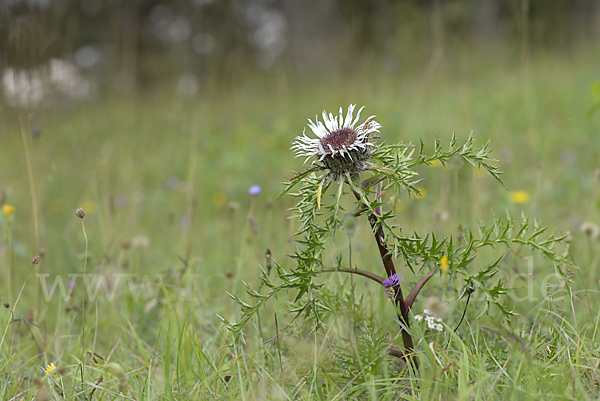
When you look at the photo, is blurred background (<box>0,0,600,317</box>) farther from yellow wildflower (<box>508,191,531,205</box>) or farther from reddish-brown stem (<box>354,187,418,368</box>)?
reddish-brown stem (<box>354,187,418,368</box>)

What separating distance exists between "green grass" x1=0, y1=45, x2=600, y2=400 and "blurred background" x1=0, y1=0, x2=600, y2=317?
0.03 metres

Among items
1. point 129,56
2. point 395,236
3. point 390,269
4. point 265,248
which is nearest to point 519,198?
point 265,248

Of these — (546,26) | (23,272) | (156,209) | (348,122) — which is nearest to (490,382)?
(348,122)

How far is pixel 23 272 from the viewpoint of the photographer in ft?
8.45

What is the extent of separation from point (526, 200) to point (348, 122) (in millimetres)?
2181

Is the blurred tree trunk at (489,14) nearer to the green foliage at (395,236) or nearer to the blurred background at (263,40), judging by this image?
the blurred background at (263,40)

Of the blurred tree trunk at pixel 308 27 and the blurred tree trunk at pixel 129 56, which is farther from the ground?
the blurred tree trunk at pixel 308 27

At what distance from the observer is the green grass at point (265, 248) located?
1323mm

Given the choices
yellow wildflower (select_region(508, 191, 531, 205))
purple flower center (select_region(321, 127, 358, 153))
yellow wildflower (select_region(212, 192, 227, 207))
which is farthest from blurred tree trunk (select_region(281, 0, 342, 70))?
purple flower center (select_region(321, 127, 358, 153))

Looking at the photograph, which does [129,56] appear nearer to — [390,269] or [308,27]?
[308,27]

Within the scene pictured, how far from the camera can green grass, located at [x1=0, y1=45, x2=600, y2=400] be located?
132 centimetres

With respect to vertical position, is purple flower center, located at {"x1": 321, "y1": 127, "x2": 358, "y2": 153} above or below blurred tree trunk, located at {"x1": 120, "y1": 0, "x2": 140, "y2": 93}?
below

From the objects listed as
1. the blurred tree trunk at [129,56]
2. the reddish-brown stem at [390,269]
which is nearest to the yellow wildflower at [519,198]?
the reddish-brown stem at [390,269]

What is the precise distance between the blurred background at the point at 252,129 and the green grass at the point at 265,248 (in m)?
0.03
